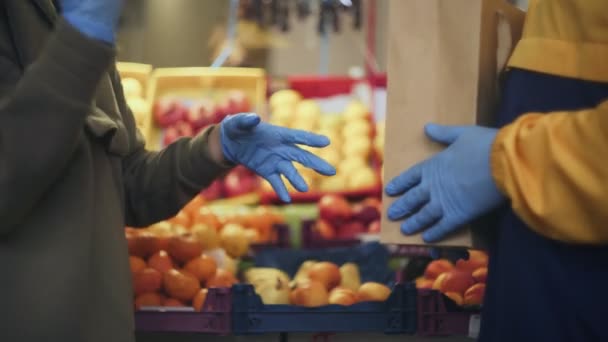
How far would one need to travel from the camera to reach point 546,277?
128cm

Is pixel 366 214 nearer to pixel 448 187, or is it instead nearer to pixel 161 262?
pixel 161 262

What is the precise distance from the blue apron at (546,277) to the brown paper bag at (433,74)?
0.34 feet

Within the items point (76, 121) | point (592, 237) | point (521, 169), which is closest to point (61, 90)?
point (76, 121)

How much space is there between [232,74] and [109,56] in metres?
2.86

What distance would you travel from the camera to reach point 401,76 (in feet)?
4.91

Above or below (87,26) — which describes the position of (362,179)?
below

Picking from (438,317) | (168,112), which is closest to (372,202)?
(168,112)

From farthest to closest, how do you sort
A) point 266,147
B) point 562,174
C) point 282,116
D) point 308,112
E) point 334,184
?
point 308,112
point 282,116
point 334,184
point 266,147
point 562,174

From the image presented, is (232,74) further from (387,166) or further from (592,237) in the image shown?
(592,237)

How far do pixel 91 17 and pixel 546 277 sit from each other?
0.79 meters

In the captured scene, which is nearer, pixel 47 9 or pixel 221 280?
pixel 47 9

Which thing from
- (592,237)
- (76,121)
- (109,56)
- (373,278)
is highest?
(109,56)

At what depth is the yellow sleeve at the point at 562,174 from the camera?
116 cm

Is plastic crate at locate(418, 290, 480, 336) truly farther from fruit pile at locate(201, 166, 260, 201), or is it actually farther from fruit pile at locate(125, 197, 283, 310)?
fruit pile at locate(201, 166, 260, 201)
